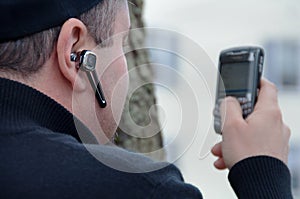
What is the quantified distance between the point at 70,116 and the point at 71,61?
8 cm

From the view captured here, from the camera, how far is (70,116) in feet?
3.21

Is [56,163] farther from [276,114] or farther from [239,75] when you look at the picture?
[239,75]

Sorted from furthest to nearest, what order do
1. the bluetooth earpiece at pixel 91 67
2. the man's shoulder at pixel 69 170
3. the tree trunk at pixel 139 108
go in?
the tree trunk at pixel 139 108
the bluetooth earpiece at pixel 91 67
the man's shoulder at pixel 69 170

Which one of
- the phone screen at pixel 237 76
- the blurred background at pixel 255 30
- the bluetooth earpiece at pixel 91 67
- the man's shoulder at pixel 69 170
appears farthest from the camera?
the blurred background at pixel 255 30

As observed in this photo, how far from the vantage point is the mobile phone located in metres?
1.36

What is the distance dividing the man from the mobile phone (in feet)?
0.78

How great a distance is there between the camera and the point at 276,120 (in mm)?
1221

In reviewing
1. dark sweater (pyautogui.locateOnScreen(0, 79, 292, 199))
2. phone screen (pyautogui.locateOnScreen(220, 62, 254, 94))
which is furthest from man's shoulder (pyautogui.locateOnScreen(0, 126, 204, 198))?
phone screen (pyautogui.locateOnScreen(220, 62, 254, 94))

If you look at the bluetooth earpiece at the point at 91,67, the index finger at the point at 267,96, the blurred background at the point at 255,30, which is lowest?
the blurred background at the point at 255,30

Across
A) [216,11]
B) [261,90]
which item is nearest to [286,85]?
[216,11]

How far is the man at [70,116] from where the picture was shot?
2.89ft

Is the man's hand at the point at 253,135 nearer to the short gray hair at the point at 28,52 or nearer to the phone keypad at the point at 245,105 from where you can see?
the phone keypad at the point at 245,105

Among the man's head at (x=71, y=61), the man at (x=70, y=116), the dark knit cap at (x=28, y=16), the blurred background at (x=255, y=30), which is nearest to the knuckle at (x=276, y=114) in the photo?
the man at (x=70, y=116)

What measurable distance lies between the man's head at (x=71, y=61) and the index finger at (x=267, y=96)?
34 cm
